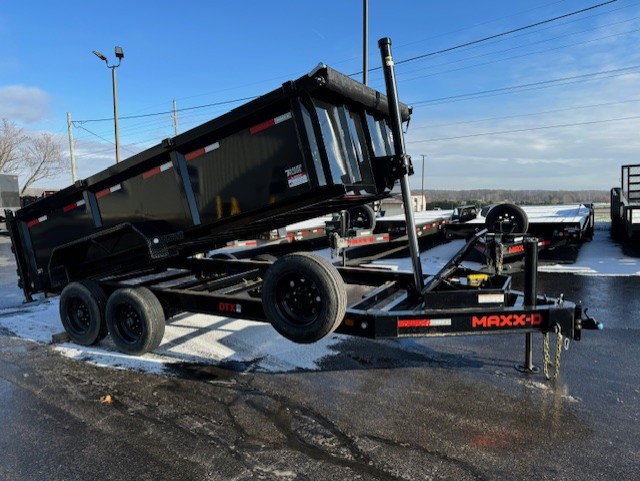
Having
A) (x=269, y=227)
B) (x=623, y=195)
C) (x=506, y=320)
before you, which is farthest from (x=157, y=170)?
(x=623, y=195)

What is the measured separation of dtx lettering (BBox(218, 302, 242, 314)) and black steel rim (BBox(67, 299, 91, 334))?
1.86m

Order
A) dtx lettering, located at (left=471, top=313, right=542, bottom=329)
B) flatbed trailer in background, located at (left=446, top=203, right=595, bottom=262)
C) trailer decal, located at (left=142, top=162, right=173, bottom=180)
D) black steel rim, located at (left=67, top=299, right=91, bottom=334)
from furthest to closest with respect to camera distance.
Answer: flatbed trailer in background, located at (left=446, top=203, right=595, bottom=262) → black steel rim, located at (left=67, top=299, right=91, bottom=334) → trailer decal, located at (left=142, top=162, right=173, bottom=180) → dtx lettering, located at (left=471, top=313, right=542, bottom=329)

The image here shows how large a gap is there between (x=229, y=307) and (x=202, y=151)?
1.48 m

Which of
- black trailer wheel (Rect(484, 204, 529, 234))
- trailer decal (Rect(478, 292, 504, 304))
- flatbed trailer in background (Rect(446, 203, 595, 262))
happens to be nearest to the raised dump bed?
trailer decal (Rect(478, 292, 504, 304))

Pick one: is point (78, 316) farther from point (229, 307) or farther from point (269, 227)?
point (269, 227)

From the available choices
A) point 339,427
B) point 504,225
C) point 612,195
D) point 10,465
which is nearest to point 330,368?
point 339,427

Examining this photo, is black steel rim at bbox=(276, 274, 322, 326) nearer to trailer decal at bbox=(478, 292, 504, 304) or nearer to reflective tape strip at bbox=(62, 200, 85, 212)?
trailer decal at bbox=(478, 292, 504, 304)

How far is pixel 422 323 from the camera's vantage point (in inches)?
149

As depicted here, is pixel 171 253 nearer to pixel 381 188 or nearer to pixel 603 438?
pixel 381 188

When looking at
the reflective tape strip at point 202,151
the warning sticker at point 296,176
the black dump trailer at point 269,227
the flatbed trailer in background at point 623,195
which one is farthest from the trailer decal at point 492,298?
the flatbed trailer in background at point 623,195

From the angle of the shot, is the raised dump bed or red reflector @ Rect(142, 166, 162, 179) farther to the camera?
red reflector @ Rect(142, 166, 162, 179)

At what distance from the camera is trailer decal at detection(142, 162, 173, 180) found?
179 inches

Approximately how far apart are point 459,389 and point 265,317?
1787mm

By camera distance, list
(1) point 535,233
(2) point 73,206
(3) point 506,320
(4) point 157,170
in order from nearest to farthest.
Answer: (3) point 506,320
(4) point 157,170
(2) point 73,206
(1) point 535,233
